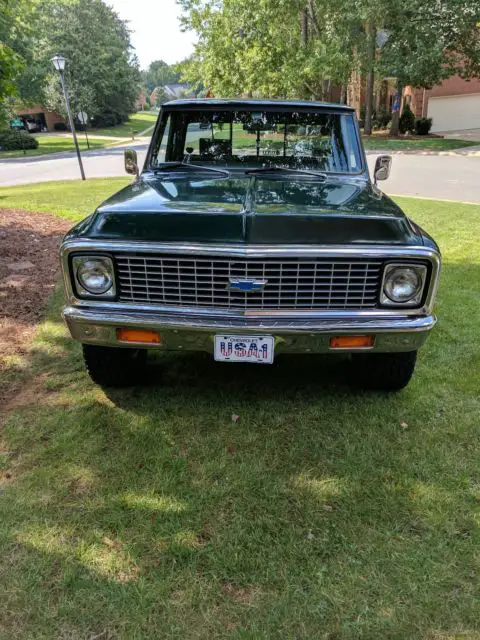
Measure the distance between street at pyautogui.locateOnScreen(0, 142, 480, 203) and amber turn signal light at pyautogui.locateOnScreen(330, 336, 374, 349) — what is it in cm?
910

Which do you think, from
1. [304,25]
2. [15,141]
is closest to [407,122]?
[304,25]

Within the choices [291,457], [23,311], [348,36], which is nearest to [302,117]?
[291,457]

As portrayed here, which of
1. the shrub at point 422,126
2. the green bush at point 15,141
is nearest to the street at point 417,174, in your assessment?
the shrub at point 422,126

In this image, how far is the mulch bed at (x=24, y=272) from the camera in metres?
4.38

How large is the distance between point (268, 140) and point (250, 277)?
5.27 feet

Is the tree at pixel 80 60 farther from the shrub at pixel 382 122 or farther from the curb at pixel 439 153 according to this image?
the curb at pixel 439 153

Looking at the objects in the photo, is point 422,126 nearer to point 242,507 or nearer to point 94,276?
point 94,276

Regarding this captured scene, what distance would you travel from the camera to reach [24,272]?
5.97 m

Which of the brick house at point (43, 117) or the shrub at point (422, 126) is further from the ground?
the shrub at point (422, 126)

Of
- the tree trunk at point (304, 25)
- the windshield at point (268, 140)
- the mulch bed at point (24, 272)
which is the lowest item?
the mulch bed at point (24, 272)

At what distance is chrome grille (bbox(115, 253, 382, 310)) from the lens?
2.61 meters

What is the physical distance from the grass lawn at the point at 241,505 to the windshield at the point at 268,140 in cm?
149

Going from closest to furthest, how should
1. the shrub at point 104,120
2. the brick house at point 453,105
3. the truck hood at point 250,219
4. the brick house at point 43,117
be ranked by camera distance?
1. the truck hood at point 250,219
2. the brick house at point 453,105
3. the shrub at point 104,120
4. the brick house at point 43,117

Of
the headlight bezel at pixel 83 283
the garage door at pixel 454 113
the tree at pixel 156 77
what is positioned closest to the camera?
the headlight bezel at pixel 83 283
